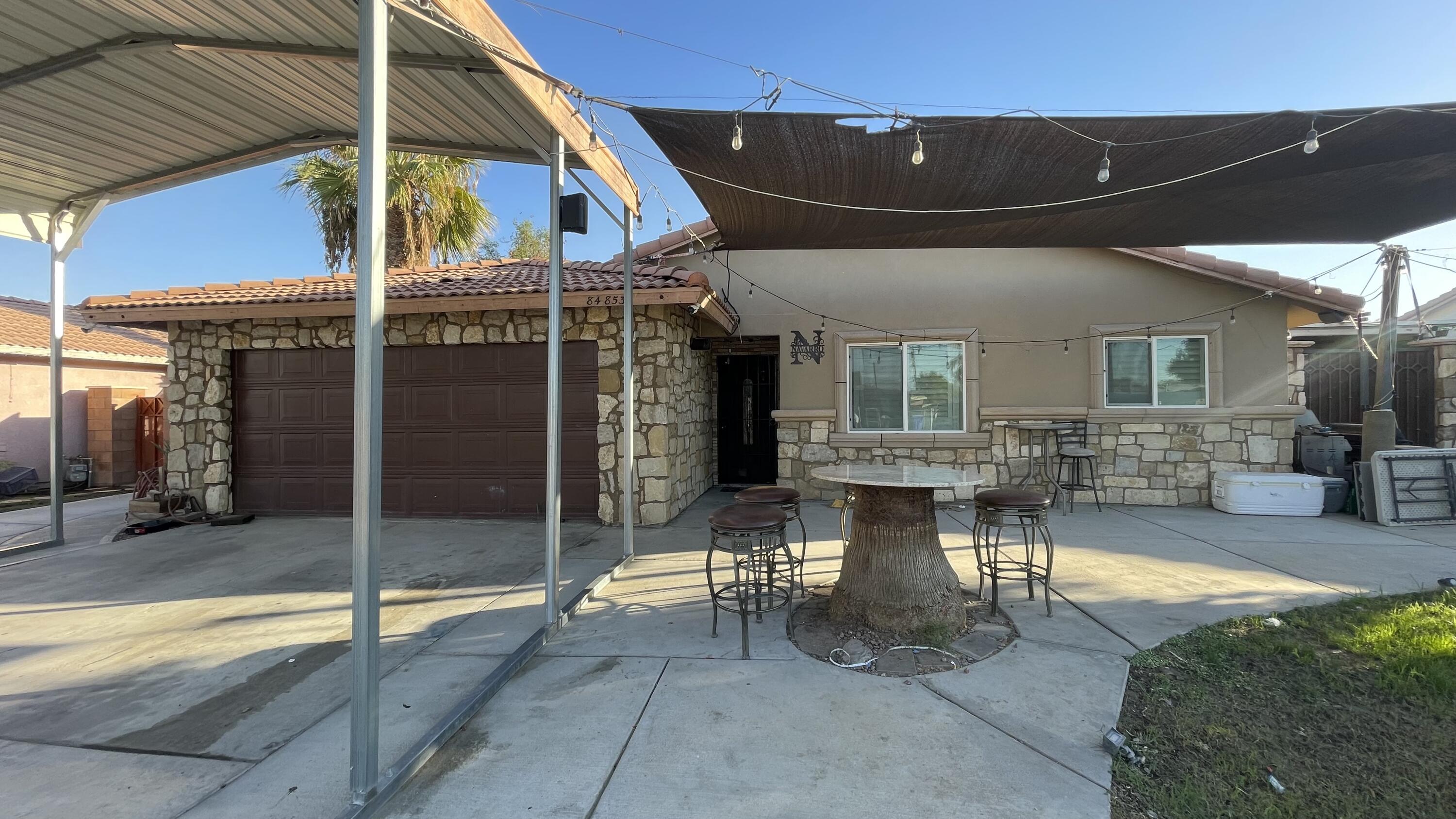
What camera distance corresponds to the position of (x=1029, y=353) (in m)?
7.72

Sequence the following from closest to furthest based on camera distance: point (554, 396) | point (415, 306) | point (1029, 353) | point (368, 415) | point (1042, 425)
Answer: point (368, 415) < point (554, 396) < point (415, 306) < point (1042, 425) < point (1029, 353)

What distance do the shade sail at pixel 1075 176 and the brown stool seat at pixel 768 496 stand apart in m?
2.14

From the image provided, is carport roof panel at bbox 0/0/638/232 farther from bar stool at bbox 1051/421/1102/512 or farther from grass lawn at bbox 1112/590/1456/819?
bar stool at bbox 1051/421/1102/512

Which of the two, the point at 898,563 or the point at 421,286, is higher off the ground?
the point at 421,286

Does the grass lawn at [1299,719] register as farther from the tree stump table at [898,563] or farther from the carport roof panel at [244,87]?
the carport roof panel at [244,87]

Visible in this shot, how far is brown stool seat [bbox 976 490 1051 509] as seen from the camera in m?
3.70

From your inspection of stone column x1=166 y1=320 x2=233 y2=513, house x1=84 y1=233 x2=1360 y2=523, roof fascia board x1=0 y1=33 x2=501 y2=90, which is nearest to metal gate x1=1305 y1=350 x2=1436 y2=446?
house x1=84 y1=233 x2=1360 y2=523

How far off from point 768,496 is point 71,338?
16.1 metres

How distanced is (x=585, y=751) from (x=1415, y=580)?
19.9 feet

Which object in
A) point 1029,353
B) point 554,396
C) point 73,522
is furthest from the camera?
point 1029,353

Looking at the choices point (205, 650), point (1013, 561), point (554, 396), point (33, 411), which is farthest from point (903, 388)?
point (33, 411)

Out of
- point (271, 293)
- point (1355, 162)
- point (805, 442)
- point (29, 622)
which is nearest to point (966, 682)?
point (1355, 162)

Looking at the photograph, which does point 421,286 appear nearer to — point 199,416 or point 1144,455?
point 199,416

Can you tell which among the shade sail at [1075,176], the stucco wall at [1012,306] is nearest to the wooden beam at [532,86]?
the shade sail at [1075,176]
